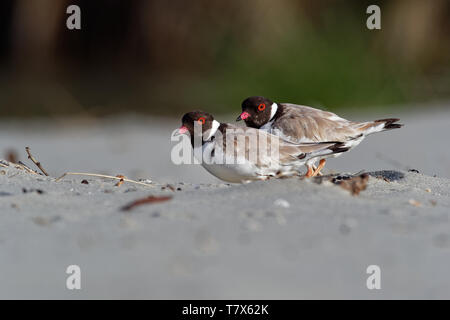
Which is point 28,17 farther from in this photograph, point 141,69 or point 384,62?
point 384,62

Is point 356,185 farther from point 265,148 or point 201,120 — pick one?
point 201,120

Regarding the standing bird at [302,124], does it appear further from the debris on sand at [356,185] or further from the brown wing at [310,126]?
the debris on sand at [356,185]

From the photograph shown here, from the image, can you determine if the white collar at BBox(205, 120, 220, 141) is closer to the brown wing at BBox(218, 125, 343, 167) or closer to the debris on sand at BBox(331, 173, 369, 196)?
the brown wing at BBox(218, 125, 343, 167)

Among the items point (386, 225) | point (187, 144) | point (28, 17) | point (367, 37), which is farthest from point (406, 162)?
point (28, 17)

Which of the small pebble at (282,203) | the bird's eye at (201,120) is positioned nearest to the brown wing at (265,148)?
the bird's eye at (201,120)

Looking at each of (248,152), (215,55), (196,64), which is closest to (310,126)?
(248,152)
